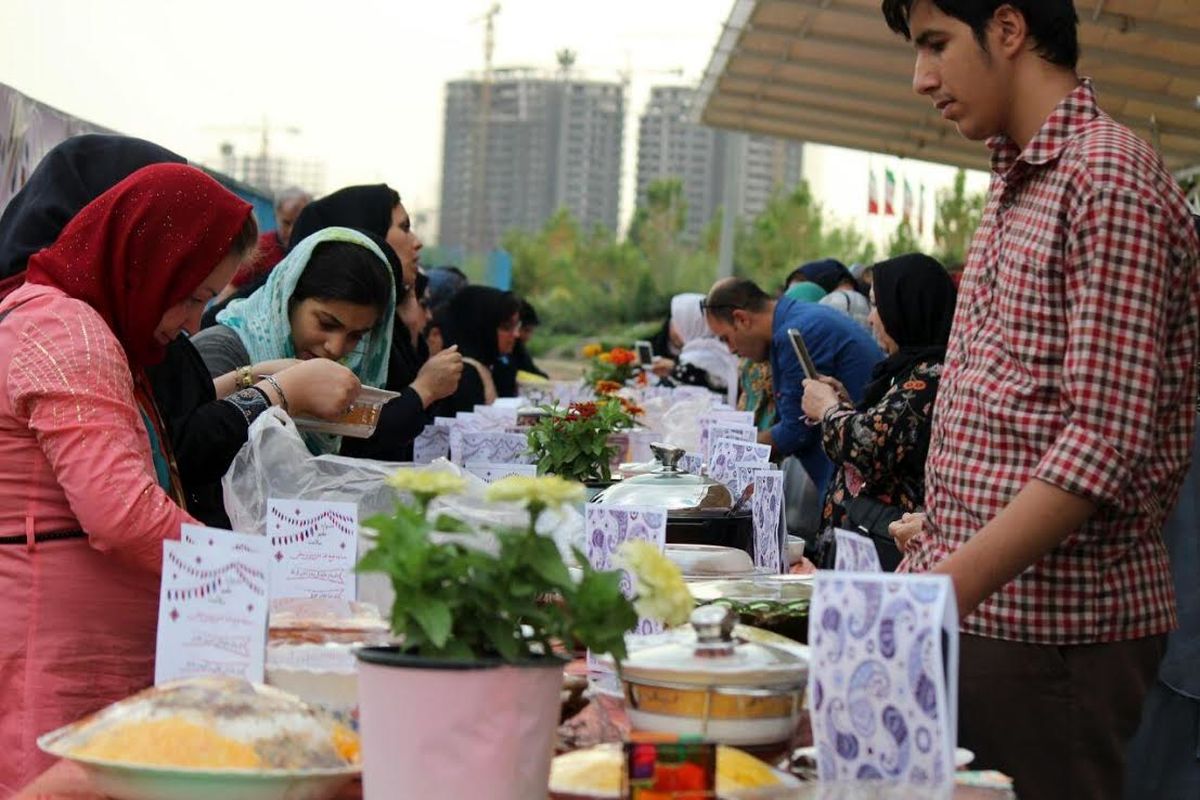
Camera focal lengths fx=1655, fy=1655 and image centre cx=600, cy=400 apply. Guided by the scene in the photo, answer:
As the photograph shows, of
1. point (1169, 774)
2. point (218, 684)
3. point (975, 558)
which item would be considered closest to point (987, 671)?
point (975, 558)

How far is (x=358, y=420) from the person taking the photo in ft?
11.5

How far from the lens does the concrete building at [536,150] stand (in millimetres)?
63000

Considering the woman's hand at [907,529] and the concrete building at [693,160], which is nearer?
the woman's hand at [907,529]

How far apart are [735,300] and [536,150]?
5719 cm

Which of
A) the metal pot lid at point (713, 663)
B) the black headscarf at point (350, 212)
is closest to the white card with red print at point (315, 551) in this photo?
the metal pot lid at point (713, 663)

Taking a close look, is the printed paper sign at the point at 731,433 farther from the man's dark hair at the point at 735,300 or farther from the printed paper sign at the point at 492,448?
the man's dark hair at the point at 735,300

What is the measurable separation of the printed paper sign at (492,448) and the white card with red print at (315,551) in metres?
2.24

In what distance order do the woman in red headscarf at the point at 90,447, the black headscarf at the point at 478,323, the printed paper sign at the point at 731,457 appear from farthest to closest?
1. the black headscarf at the point at 478,323
2. the printed paper sign at the point at 731,457
3. the woman in red headscarf at the point at 90,447

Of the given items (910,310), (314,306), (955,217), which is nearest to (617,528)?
(314,306)

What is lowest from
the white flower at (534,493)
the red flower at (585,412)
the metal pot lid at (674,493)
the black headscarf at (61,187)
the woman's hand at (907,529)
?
the metal pot lid at (674,493)

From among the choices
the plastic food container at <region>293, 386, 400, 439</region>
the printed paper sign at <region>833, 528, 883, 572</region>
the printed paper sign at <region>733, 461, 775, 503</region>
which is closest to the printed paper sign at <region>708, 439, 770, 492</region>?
the printed paper sign at <region>733, 461, 775, 503</region>

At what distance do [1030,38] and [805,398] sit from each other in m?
2.80

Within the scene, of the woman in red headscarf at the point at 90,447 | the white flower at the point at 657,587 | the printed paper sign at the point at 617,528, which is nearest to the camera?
the white flower at the point at 657,587

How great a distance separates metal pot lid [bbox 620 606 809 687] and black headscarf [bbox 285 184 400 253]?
11.4 feet
